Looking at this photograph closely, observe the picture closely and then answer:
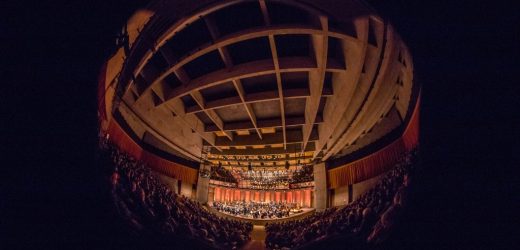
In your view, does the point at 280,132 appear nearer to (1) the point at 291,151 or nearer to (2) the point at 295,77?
(1) the point at 291,151

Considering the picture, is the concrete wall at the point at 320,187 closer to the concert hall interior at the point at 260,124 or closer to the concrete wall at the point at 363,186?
the concert hall interior at the point at 260,124

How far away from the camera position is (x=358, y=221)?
3.47 ft

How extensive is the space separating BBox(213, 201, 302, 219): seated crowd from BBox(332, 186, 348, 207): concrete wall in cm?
25

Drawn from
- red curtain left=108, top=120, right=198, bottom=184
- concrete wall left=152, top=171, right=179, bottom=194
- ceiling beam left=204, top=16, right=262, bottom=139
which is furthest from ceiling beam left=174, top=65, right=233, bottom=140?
concrete wall left=152, top=171, right=179, bottom=194

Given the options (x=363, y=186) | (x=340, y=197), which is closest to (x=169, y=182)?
(x=340, y=197)

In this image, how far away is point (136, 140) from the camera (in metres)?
1.16

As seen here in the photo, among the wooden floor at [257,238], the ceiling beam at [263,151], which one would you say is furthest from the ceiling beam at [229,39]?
the wooden floor at [257,238]

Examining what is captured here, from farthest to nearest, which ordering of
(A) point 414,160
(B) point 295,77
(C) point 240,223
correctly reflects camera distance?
(B) point 295,77 < (C) point 240,223 < (A) point 414,160

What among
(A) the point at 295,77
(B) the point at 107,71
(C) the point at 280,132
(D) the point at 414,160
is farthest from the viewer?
(A) the point at 295,77

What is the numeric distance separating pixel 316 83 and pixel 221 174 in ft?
3.37

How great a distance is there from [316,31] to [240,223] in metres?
1.44

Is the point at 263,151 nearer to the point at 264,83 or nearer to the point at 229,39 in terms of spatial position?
the point at 264,83

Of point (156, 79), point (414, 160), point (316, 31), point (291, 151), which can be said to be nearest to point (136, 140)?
point (156, 79)

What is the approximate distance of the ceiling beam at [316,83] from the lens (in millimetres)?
1315
